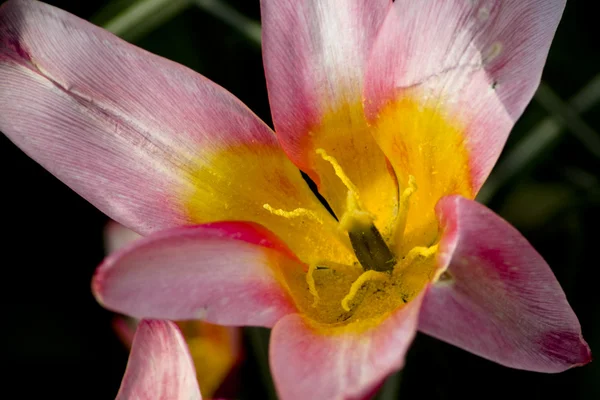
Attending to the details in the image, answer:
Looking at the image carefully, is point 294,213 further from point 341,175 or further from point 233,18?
point 233,18

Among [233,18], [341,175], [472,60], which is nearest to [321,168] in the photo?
[341,175]

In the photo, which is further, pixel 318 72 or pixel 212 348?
pixel 212 348

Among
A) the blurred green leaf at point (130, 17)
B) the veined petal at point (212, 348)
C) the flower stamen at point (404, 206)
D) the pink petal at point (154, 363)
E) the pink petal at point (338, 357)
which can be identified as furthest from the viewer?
the veined petal at point (212, 348)

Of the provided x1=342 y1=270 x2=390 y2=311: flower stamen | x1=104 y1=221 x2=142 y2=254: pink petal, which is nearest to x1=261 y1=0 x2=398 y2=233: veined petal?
x1=342 y1=270 x2=390 y2=311: flower stamen

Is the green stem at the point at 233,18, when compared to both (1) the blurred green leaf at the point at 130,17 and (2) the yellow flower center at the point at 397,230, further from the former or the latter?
(2) the yellow flower center at the point at 397,230

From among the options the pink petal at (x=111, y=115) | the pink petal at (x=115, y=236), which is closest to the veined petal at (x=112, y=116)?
the pink petal at (x=111, y=115)

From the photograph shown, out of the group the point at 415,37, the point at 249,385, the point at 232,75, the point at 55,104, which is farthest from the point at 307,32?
the point at 249,385
